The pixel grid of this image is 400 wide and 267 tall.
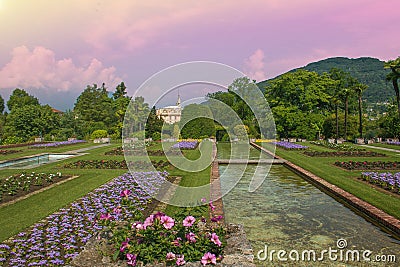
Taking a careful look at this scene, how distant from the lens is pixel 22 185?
27.2 feet

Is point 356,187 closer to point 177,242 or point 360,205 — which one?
point 360,205

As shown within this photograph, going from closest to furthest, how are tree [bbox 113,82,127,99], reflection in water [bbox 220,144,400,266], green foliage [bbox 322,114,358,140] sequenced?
reflection in water [bbox 220,144,400,266]
green foliage [bbox 322,114,358,140]
tree [bbox 113,82,127,99]

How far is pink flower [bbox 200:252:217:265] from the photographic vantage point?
293cm

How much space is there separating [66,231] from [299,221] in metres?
3.90

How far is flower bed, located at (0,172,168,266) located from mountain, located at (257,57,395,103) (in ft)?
244

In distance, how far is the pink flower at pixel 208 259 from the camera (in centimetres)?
293

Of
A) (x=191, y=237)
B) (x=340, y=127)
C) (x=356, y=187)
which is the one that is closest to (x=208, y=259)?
(x=191, y=237)

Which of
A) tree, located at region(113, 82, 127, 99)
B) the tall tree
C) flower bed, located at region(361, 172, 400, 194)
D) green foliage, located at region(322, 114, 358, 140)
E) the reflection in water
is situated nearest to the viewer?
the reflection in water

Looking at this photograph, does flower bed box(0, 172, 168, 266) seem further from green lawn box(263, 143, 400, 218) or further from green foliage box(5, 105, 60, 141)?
green foliage box(5, 105, 60, 141)

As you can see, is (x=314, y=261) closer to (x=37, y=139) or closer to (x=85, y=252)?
(x=85, y=252)

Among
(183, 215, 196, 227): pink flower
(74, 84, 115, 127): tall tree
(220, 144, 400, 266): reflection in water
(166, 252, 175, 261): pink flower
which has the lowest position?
(220, 144, 400, 266): reflection in water

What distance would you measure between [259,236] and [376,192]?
402cm

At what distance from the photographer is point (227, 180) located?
1048 cm

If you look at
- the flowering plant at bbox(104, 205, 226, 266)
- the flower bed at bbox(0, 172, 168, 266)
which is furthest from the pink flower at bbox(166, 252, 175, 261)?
the flower bed at bbox(0, 172, 168, 266)
